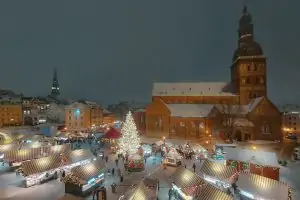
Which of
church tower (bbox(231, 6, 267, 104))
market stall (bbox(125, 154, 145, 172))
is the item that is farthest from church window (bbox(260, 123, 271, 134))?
market stall (bbox(125, 154, 145, 172))

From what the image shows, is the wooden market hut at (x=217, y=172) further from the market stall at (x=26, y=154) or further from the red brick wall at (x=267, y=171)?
the market stall at (x=26, y=154)

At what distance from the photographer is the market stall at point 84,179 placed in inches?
706

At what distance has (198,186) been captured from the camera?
50.5 feet

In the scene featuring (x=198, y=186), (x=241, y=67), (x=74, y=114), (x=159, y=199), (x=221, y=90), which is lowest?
(x=159, y=199)

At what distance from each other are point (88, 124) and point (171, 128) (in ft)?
96.6

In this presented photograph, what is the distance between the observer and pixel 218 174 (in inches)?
757

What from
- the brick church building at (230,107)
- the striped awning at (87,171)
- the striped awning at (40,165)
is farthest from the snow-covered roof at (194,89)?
the striped awning at (87,171)

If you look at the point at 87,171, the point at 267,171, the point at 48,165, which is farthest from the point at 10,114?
the point at 267,171

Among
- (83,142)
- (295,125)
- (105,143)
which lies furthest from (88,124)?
(295,125)

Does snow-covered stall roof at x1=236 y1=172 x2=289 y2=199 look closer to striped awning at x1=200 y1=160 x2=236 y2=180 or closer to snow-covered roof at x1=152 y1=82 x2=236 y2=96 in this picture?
striped awning at x1=200 y1=160 x2=236 y2=180

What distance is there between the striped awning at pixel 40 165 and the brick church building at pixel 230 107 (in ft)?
84.9

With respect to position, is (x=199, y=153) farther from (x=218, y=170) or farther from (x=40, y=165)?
(x=40, y=165)

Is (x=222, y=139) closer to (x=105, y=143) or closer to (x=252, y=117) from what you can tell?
(x=252, y=117)

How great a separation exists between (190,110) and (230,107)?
820 cm
